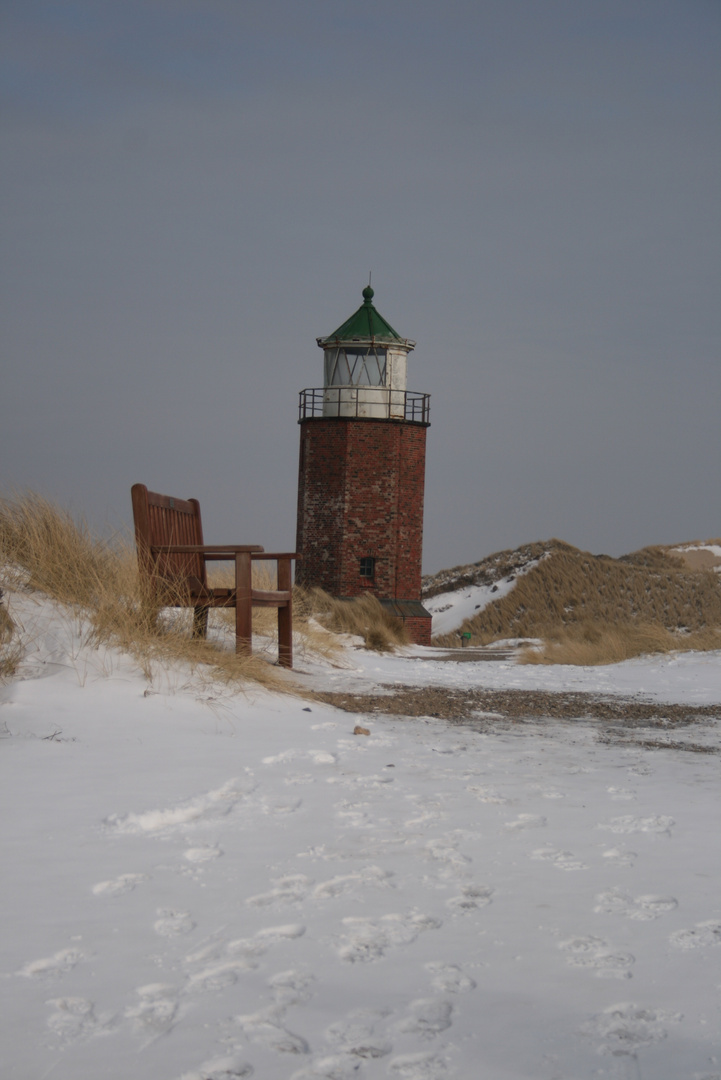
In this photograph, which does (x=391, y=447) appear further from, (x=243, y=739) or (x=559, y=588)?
(x=243, y=739)

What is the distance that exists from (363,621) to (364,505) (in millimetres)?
6638

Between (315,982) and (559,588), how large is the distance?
91.7 ft

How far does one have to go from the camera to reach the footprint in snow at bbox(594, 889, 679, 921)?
260cm

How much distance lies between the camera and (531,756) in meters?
4.82

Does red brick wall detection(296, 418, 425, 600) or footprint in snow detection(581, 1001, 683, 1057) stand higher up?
red brick wall detection(296, 418, 425, 600)

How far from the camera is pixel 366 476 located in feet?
71.4

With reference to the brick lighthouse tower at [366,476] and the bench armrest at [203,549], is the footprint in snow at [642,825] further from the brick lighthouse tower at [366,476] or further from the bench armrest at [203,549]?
the brick lighthouse tower at [366,476]

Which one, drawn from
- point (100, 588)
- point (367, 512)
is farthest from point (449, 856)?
point (367, 512)

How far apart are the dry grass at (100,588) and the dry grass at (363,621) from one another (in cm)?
718

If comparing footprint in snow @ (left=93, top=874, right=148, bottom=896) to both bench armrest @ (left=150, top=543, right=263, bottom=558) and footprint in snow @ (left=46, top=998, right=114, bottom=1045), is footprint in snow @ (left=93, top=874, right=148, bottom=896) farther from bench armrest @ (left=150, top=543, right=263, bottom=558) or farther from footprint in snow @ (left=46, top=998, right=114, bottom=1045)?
bench armrest @ (left=150, top=543, right=263, bottom=558)

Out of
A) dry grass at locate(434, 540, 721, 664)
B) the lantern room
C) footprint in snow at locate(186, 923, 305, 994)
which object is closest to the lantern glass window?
the lantern room

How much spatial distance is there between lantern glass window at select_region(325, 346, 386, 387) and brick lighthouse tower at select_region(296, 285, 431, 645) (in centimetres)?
2

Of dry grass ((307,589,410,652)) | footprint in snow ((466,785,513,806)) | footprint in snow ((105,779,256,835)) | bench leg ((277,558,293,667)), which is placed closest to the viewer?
footprint in snow ((105,779,256,835))

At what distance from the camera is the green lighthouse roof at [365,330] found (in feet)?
72.1
